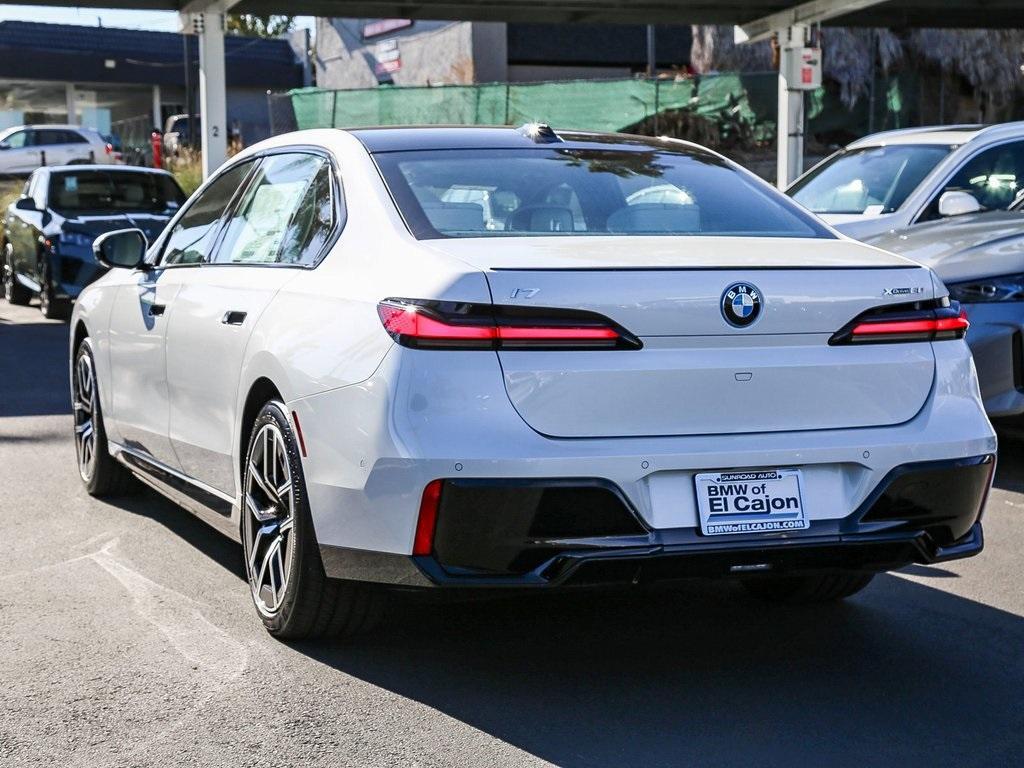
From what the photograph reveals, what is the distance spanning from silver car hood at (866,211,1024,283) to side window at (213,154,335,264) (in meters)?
3.73

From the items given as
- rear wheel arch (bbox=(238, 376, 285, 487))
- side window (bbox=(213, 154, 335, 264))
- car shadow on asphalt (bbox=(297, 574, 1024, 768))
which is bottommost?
car shadow on asphalt (bbox=(297, 574, 1024, 768))

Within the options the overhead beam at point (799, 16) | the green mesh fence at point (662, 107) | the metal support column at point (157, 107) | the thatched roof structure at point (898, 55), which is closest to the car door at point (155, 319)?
the overhead beam at point (799, 16)

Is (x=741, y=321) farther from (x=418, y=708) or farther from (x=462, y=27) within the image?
(x=462, y=27)

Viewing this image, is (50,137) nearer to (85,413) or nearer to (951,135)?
(951,135)

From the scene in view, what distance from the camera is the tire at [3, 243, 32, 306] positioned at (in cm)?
1786

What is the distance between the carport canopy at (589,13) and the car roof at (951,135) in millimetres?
8793

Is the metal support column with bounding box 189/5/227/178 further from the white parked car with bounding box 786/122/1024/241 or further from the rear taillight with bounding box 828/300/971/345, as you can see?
the rear taillight with bounding box 828/300/971/345

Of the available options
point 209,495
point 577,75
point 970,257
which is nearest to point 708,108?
point 577,75

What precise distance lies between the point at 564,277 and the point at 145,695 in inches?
63.8

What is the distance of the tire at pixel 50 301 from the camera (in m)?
16.0

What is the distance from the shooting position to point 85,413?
7.31 m

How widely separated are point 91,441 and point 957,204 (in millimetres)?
5334

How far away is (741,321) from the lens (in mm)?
4203

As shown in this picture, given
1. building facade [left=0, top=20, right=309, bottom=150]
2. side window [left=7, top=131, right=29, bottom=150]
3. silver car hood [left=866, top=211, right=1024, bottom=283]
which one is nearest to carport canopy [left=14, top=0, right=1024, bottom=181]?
silver car hood [left=866, top=211, right=1024, bottom=283]
